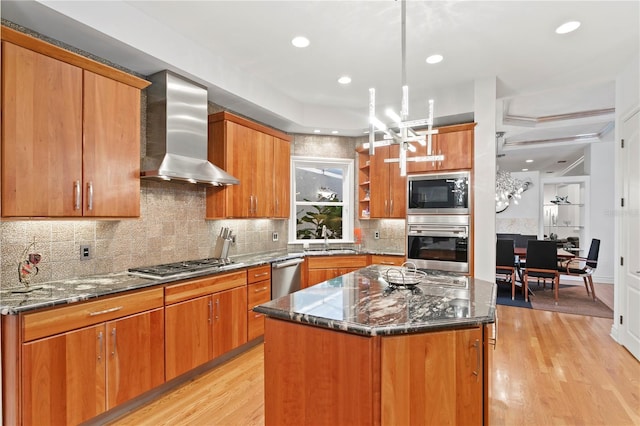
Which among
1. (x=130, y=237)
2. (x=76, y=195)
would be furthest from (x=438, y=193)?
(x=76, y=195)

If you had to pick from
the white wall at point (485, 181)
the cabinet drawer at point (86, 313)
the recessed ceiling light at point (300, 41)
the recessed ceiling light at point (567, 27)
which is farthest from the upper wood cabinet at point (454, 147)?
the cabinet drawer at point (86, 313)

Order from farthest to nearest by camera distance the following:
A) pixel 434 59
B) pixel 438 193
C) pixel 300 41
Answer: pixel 438 193
pixel 434 59
pixel 300 41

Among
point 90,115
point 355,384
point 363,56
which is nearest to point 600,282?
Result: point 363,56

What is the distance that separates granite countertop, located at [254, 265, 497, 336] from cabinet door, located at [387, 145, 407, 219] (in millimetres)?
2314

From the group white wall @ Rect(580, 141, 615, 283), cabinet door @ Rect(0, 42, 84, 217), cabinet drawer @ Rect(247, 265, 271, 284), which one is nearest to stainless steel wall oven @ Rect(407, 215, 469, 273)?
cabinet drawer @ Rect(247, 265, 271, 284)

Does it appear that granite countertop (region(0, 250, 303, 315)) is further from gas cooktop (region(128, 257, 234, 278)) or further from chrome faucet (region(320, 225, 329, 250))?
chrome faucet (region(320, 225, 329, 250))

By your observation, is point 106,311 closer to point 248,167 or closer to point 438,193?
point 248,167

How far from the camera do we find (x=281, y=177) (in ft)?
14.8

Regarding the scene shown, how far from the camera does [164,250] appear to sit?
10.7 feet

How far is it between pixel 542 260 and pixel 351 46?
15.6 feet

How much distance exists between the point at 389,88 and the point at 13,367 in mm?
4144

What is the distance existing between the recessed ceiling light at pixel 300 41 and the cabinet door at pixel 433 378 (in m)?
2.61

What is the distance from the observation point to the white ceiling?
8.23 ft

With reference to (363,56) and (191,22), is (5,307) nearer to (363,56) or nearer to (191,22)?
(191,22)
